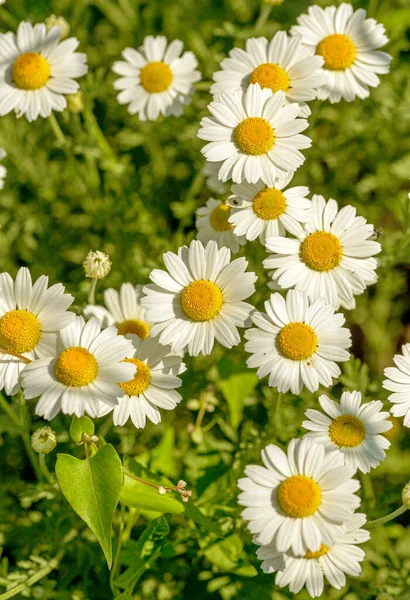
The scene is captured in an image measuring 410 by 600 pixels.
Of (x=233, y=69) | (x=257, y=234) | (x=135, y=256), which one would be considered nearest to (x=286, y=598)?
(x=257, y=234)

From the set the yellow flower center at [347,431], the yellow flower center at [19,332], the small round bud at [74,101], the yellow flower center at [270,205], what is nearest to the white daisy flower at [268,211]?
the yellow flower center at [270,205]

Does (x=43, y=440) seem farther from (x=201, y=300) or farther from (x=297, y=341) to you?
(x=297, y=341)

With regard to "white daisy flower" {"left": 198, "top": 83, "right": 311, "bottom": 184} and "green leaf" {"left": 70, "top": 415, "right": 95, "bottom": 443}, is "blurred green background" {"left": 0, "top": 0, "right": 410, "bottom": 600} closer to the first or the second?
"green leaf" {"left": 70, "top": 415, "right": 95, "bottom": 443}

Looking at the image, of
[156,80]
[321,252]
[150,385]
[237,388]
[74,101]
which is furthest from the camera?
[156,80]

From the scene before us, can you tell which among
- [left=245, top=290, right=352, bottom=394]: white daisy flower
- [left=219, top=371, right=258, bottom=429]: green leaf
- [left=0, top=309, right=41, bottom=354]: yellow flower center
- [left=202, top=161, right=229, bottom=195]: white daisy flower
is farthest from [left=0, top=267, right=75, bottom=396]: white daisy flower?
[left=202, top=161, right=229, bottom=195]: white daisy flower

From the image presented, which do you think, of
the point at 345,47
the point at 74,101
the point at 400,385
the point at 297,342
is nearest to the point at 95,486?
the point at 297,342
